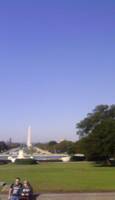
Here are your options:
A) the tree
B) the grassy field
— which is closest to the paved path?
the grassy field

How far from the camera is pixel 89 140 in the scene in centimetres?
8594

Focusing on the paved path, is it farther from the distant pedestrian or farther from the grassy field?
the distant pedestrian

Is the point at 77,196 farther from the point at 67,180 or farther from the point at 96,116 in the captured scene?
the point at 96,116

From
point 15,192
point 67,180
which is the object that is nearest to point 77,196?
point 15,192

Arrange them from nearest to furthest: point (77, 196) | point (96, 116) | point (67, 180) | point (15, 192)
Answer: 1. point (15, 192)
2. point (77, 196)
3. point (67, 180)
4. point (96, 116)

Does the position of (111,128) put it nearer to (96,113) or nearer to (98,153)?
(98,153)

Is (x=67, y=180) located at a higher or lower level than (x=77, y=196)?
higher

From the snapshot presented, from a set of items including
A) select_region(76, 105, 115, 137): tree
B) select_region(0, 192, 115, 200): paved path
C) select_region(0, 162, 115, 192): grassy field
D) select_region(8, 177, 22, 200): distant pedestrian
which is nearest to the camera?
select_region(8, 177, 22, 200): distant pedestrian

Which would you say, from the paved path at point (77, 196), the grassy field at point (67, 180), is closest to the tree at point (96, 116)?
the grassy field at point (67, 180)

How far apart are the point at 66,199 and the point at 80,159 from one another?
94.2 meters

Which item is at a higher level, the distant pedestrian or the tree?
the tree

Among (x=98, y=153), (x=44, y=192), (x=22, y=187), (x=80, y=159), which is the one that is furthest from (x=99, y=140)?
(x=22, y=187)

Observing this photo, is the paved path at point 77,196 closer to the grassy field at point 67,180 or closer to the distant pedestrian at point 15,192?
the grassy field at point 67,180

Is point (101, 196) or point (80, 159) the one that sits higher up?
point (80, 159)
